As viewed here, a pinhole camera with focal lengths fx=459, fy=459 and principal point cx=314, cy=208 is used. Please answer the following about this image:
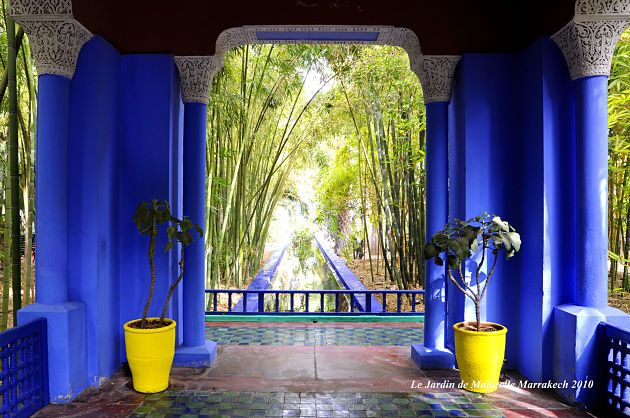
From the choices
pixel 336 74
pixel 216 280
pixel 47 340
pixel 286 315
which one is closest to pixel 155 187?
pixel 47 340

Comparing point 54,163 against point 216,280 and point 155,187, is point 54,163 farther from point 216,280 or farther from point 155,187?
point 216,280

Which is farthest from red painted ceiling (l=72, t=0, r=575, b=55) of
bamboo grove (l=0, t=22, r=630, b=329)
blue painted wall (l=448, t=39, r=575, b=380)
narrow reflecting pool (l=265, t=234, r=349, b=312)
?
narrow reflecting pool (l=265, t=234, r=349, b=312)

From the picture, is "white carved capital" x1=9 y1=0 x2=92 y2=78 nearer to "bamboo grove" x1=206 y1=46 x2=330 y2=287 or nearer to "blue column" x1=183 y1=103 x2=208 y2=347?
"blue column" x1=183 y1=103 x2=208 y2=347

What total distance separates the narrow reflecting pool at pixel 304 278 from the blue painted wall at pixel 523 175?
9.05 feet

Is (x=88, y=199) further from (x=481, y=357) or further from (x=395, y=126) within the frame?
(x=395, y=126)

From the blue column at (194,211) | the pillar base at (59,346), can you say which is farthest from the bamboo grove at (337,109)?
the pillar base at (59,346)

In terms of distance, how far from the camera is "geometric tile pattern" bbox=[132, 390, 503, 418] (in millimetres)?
2975

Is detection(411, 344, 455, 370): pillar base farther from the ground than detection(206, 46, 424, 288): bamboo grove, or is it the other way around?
detection(206, 46, 424, 288): bamboo grove

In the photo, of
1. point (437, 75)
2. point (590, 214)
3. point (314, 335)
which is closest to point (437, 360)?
point (314, 335)

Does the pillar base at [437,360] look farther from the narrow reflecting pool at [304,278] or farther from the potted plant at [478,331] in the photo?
the narrow reflecting pool at [304,278]

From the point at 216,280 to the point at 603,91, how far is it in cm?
539

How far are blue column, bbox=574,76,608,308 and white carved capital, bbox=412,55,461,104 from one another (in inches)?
42.6

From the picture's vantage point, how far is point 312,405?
3.11 meters

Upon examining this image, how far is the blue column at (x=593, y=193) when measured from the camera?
3113mm
